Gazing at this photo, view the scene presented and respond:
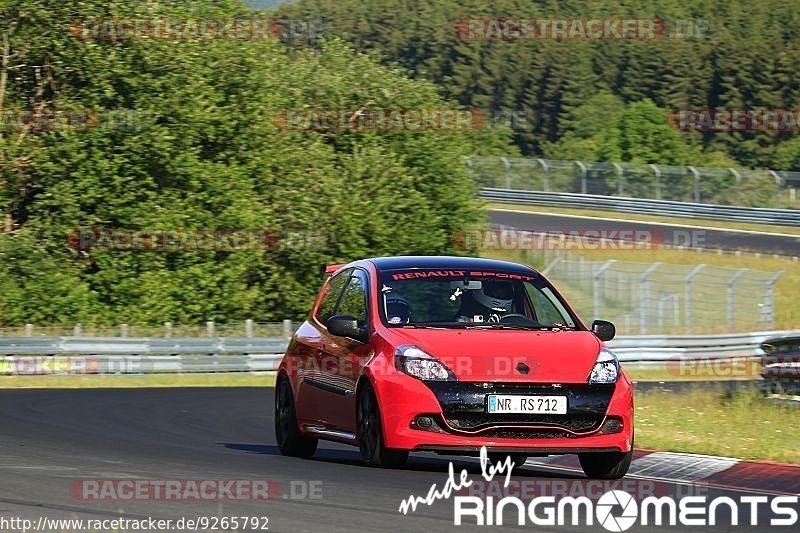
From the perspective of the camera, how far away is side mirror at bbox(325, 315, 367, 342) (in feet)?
34.8

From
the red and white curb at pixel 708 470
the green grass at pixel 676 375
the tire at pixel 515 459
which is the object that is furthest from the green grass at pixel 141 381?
the red and white curb at pixel 708 470

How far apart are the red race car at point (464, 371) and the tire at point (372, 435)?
0.5 inches

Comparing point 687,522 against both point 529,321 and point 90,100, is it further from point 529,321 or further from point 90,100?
point 90,100

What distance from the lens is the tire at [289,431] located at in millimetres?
11883

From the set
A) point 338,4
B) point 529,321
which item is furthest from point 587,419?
point 338,4

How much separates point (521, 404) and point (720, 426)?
224 inches

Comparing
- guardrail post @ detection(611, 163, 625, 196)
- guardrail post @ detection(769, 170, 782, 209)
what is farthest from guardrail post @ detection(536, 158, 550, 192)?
guardrail post @ detection(769, 170, 782, 209)

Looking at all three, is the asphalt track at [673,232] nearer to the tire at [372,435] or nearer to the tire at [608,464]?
the tire at [608,464]

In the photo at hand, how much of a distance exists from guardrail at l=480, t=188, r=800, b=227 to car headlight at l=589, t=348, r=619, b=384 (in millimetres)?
43200

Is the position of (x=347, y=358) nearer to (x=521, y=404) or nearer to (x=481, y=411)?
(x=481, y=411)

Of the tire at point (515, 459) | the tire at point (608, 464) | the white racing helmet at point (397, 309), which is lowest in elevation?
the tire at point (515, 459)

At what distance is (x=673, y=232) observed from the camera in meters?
51.2

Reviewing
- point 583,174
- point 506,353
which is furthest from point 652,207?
point 506,353

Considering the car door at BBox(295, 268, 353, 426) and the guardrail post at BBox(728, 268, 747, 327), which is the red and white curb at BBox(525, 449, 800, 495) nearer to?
the car door at BBox(295, 268, 353, 426)
